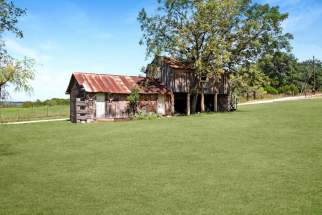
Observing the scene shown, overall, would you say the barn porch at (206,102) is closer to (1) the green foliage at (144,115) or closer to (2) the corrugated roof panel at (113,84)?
(2) the corrugated roof panel at (113,84)

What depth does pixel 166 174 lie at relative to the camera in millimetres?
13039

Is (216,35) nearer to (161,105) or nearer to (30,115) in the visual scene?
(161,105)

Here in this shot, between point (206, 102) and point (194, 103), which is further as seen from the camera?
point (206, 102)

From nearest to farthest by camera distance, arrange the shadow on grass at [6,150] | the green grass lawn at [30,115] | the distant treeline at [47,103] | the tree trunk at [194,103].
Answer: the shadow on grass at [6,150]
the tree trunk at [194,103]
the green grass lawn at [30,115]
the distant treeline at [47,103]

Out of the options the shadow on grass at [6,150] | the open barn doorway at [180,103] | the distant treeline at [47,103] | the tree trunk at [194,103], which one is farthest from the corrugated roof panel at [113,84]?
the distant treeline at [47,103]

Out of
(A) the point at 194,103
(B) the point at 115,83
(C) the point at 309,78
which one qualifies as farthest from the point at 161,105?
(C) the point at 309,78

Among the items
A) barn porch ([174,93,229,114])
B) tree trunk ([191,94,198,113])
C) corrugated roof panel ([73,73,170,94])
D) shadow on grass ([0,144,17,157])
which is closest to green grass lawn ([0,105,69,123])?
corrugated roof panel ([73,73,170,94])

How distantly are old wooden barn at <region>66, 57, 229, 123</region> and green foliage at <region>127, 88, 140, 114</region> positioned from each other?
0.42m

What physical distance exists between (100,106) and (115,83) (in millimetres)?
3356

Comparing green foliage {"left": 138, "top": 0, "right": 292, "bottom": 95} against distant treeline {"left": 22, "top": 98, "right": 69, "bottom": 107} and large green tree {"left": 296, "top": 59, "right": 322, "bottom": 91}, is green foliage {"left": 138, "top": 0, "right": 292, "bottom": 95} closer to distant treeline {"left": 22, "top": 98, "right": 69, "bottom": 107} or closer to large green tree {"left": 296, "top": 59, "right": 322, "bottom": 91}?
distant treeline {"left": 22, "top": 98, "right": 69, "bottom": 107}

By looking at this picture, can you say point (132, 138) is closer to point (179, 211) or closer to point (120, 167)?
point (120, 167)

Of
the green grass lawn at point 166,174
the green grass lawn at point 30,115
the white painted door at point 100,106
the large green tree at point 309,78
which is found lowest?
the green grass lawn at point 166,174

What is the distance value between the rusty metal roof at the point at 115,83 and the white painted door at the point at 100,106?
77cm

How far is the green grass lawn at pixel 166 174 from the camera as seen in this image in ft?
32.0
